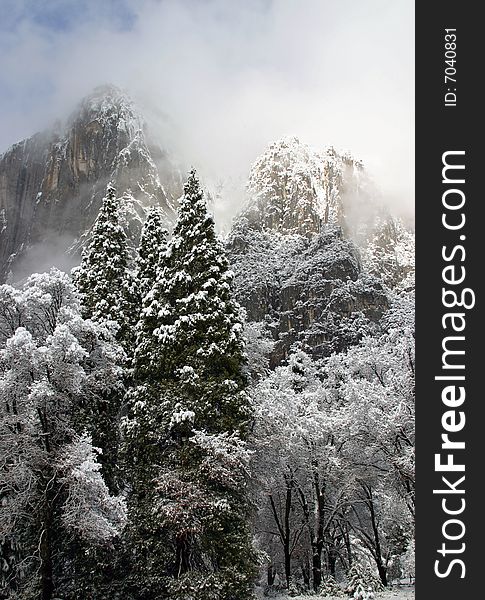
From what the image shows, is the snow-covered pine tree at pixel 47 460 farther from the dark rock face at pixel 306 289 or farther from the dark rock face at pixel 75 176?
the dark rock face at pixel 75 176

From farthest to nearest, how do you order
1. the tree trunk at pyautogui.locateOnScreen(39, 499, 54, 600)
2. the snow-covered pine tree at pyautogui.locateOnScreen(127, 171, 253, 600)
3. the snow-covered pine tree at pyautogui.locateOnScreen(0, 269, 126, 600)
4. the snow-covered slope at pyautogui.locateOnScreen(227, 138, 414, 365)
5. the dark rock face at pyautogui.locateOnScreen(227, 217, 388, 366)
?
the snow-covered slope at pyautogui.locateOnScreen(227, 138, 414, 365)
the dark rock face at pyautogui.locateOnScreen(227, 217, 388, 366)
the snow-covered pine tree at pyautogui.locateOnScreen(127, 171, 253, 600)
the tree trunk at pyautogui.locateOnScreen(39, 499, 54, 600)
the snow-covered pine tree at pyautogui.locateOnScreen(0, 269, 126, 600)

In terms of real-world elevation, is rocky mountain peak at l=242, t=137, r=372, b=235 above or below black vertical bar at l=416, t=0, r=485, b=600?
above

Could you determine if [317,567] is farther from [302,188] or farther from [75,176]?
[75,176]

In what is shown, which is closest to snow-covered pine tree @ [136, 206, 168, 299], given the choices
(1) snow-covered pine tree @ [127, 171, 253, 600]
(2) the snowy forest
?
Result: (2) the snowy forest

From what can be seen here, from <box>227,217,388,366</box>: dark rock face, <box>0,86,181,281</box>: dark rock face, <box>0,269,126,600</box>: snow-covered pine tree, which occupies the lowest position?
<box>0,269,126,600</box>: snow-covered pine tree

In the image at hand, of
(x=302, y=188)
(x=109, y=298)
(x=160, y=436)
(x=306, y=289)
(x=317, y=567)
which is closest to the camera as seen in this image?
(x=160, y=436)

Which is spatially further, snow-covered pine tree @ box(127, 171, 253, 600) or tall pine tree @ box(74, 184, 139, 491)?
tall pine tree @ box(74, 184, 139, 491)

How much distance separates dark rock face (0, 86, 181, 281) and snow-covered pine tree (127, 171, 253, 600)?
100 metres

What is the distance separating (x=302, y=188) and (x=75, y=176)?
53496 millimetres

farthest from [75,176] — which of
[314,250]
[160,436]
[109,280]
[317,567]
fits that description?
[160,436]

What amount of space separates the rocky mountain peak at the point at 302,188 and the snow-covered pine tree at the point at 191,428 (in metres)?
108

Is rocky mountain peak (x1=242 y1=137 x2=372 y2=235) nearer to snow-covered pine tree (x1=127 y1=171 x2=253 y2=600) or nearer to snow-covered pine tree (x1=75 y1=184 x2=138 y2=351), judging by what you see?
snow-covered pine tree (x1=75 y1=184 x2=138 y2=351)

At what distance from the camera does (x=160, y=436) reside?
754 inches

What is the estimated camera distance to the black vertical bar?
5.77 metres
